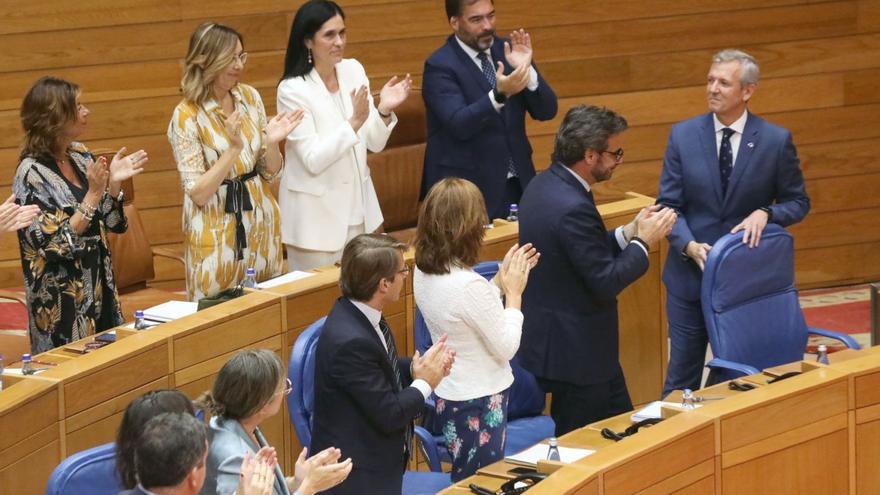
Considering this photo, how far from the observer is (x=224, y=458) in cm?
307

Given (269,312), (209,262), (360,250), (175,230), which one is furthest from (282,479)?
(175,230)

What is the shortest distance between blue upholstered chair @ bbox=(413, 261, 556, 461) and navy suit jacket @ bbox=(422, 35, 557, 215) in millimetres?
754

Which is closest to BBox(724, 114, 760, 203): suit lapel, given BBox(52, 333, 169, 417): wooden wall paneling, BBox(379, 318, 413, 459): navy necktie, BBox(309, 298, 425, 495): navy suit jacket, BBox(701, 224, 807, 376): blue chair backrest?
BBox(701, 224, 807, 376): blue chair backrest

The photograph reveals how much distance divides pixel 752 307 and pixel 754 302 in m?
0.02

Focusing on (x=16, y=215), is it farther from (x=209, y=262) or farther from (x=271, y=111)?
(x=271, y=111)

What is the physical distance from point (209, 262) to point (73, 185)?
0.51 metres

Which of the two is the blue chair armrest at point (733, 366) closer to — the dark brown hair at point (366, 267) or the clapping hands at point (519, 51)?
the clapping hands at point (519, 51)

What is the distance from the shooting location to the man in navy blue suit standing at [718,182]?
4.80 meters

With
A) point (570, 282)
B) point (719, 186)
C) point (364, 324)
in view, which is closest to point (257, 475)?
point (364, 324)

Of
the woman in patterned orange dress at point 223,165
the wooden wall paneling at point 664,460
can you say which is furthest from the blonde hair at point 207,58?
the wooden wall paneling at point 664,460

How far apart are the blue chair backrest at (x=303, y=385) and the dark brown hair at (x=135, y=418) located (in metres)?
0.93

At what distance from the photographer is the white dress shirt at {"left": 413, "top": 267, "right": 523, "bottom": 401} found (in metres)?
3.74

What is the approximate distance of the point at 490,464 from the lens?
3.71 m

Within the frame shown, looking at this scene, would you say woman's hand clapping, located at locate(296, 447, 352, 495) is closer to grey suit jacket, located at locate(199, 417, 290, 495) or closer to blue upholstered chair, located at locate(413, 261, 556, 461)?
grey suit jacket, located at locate(199, 417, 290, 495)
